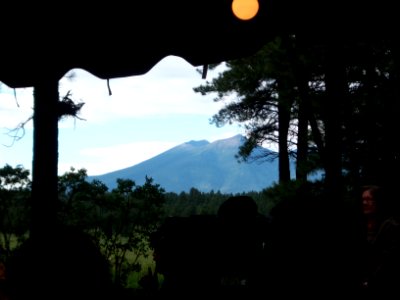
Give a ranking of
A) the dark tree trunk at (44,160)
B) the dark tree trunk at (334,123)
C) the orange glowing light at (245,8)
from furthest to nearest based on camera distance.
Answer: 1. the dark tree trunk at (44,160)
2. the dark tree trunk at (334,123)
3. the orange glowing light at (245,8)

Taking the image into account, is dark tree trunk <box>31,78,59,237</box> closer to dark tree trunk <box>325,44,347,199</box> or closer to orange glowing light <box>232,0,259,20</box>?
orange glowing light <box>232,0,259,20</box>

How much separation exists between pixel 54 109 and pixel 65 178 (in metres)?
2.35

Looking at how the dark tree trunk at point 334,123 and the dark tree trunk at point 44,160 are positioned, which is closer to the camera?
the dark tree trunk at point 334,123

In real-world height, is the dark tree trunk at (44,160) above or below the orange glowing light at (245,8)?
below

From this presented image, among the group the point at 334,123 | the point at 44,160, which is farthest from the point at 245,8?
the point at 44,160

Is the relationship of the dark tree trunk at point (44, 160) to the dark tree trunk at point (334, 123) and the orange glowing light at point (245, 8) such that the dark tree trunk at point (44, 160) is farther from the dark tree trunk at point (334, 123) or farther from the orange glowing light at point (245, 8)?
the dark tree trunk at point (334, 123)

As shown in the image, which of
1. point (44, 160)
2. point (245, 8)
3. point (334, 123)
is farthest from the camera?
point (44, 160)

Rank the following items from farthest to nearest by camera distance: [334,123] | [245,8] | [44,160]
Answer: [44,160] → [334,123] → [245,8]

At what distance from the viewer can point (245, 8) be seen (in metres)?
3.81

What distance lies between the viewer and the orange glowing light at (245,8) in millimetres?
3775

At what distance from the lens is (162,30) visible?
4.29 m

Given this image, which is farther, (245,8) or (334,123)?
(334,123)

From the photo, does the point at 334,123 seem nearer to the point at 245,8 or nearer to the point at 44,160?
the point at 245,8

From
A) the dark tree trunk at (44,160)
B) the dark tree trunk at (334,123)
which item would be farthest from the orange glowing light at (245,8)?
the dark tree trunk at (44,160)
